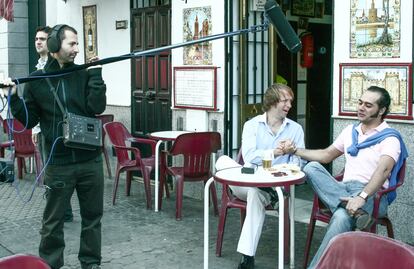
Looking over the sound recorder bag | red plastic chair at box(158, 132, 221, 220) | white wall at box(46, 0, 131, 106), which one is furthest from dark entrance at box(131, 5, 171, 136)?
the sound recorder bag

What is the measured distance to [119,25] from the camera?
927 centimetres

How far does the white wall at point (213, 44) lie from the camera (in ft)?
24.0

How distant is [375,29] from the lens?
5.61 metres

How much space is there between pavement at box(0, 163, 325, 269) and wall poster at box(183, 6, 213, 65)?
5.86 feet

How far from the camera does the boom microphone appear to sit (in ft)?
11.3

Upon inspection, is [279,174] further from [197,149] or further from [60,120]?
[197,149]

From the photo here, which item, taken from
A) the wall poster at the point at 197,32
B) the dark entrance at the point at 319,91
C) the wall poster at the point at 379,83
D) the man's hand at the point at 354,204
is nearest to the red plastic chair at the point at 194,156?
the wall poster at the point at 197,32

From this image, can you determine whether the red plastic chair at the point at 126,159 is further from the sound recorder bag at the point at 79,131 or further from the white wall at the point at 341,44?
the sound recorder bag at the point at 79,131

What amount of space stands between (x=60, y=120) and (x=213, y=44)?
3286mm

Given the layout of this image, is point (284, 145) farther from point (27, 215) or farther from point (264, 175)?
point (27, 215)

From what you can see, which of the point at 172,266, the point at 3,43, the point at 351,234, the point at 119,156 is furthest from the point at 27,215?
the point at 3,43

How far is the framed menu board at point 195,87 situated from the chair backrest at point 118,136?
2.64 feet

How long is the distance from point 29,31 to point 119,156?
5.55 metres

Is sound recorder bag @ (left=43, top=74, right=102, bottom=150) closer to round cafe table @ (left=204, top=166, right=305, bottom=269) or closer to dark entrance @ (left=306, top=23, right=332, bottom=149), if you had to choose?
round cafe table @ (left=204, top=166, right=305, bottom=269)
